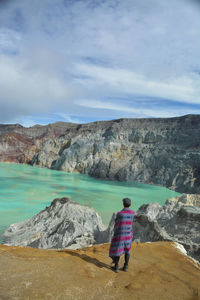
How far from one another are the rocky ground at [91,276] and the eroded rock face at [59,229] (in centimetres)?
357

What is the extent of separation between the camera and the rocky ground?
10.7ft

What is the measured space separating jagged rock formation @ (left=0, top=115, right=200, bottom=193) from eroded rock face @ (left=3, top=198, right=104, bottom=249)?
1154 inches

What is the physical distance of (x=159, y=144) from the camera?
52656 millimetres

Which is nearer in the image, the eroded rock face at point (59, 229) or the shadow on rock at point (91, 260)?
the shadow on rock at point (91, 260)

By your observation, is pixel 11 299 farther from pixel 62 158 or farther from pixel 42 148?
pixel 42 148

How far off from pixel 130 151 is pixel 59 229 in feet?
146

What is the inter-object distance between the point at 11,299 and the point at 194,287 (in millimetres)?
2646

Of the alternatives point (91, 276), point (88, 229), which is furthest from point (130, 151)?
point (91, 276)

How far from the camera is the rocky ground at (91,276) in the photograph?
325 cm

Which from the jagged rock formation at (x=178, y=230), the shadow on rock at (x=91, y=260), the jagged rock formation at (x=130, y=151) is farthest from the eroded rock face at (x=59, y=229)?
the jagged rock formation at (x=130, y=151)

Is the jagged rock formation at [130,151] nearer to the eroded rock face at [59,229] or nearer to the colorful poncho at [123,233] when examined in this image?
the eroded rock face at [59,229]

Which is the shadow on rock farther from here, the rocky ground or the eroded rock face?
the eroded rock face

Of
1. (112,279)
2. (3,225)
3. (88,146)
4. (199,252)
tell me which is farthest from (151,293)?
(88,146)

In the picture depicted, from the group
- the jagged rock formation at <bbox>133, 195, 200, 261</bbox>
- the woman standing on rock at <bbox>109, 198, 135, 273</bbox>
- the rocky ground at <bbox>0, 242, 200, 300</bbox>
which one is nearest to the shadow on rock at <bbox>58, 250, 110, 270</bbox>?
the rocky ground at <bbox>0, 242, 200, 300</bbox>
